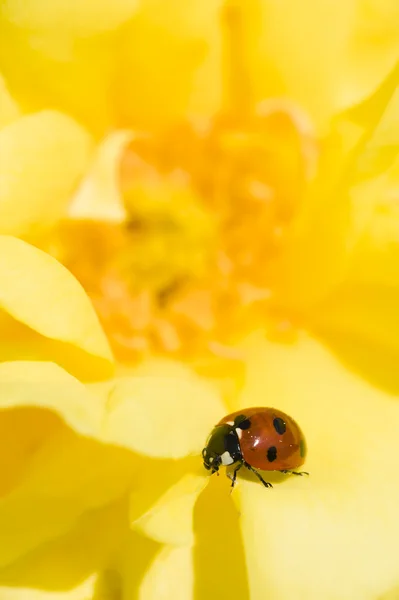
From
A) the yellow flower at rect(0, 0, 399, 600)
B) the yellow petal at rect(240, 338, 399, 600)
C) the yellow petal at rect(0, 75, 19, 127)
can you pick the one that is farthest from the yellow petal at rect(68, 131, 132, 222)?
the yellow petal at rect(240, 338, 399, 600)

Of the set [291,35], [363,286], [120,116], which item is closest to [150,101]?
[120,116]

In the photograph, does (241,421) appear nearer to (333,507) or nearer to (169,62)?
(333,507)

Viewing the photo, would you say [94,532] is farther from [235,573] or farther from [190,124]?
[190,124]

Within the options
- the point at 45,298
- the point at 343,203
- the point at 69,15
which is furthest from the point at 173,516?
the point at 69,15

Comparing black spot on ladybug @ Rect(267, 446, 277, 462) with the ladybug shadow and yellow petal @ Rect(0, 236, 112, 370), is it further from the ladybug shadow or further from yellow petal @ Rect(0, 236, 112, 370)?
yellow petal @ Rect(0, 236, 112, 370)

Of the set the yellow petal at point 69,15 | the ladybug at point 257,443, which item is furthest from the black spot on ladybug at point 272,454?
the yellow petal at point 69,15
